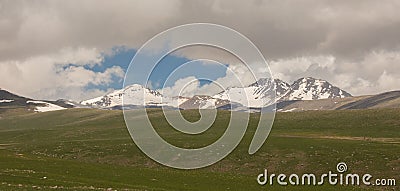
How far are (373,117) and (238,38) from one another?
171 metres

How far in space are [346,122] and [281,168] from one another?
11218cm

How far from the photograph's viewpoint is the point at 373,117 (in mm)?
179125

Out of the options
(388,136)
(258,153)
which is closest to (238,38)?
(258,153)

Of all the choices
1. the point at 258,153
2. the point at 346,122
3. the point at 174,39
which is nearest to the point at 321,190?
the point at 174,39

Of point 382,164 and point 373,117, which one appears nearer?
point 382,164

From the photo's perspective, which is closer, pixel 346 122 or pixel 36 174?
pixel 36 174

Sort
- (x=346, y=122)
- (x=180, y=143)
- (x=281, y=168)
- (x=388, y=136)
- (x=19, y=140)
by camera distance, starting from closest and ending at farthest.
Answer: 1. (x=281, y=168)
2. (x=180, y=143)
3. (x=388, y=136)
4. (x=19, y=140)
5. (x=346, y=122)

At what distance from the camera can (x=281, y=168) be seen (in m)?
74.2

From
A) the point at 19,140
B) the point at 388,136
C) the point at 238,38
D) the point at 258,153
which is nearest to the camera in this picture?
the point at 238,38

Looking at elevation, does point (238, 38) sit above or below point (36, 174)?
above

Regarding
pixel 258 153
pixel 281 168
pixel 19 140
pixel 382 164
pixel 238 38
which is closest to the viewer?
pixel 238 38

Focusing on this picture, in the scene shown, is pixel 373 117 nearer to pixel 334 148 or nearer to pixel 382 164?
pixel 334 148

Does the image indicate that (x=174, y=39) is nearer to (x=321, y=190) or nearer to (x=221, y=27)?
(x=221, y=27)

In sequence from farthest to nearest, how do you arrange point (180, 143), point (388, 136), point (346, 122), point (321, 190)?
1. point (346, 122)
2. point (388, 136)
3. point (180, 143)
4. point (321, 190)
